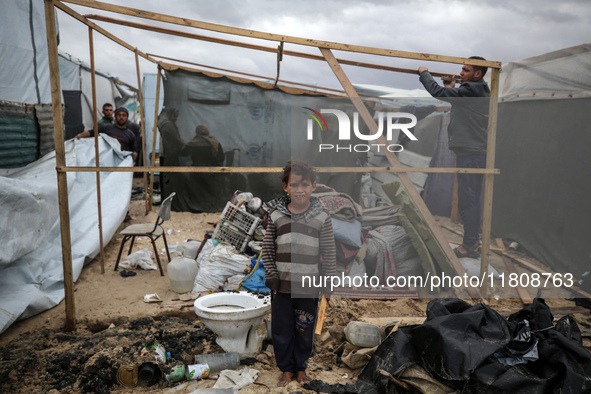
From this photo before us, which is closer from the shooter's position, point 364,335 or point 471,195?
point 364,335

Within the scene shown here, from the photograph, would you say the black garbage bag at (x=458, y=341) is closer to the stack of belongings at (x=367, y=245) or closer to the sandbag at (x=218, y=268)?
the stack of belongings at (x=367, y=245)

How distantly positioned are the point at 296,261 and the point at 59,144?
2.36 m

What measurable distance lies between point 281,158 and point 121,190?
3.54m

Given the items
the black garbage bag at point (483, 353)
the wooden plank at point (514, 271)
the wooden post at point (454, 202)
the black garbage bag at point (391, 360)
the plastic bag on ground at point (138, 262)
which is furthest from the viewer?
the plastic bag on ground at point (138, 262)

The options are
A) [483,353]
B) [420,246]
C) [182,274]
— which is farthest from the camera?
[182,274]

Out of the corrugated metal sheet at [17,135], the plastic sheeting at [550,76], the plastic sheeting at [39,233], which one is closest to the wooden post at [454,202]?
the plastic sheeting at [550,76]

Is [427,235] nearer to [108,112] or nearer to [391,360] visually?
[391,360]

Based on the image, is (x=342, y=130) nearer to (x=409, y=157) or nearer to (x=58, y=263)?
(x=409, y=157)

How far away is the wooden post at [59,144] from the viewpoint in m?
3.14

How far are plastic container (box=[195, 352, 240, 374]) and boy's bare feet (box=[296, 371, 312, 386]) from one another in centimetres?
53

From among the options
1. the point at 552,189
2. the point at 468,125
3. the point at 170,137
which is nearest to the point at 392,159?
the point at 468,125

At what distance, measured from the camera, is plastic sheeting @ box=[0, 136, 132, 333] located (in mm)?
3422

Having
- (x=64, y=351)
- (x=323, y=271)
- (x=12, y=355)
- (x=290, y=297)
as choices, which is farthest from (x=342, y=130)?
(x=12, y=355)

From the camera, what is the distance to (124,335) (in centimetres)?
329
